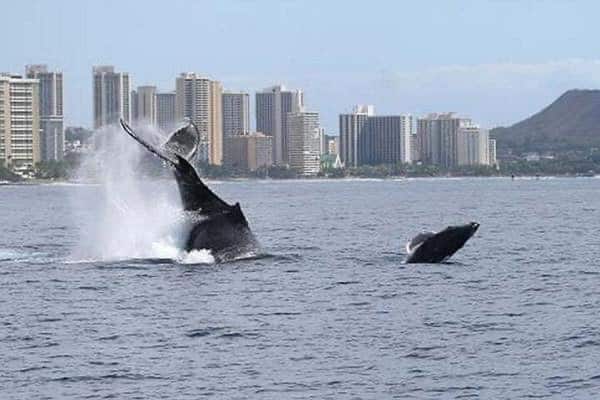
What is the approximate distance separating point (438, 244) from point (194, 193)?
8.76 meters

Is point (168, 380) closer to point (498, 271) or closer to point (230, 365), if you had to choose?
point (230, 365)

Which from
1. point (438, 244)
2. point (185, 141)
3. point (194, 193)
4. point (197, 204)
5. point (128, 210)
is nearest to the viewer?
point (194, 193)

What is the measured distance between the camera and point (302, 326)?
3703 cm

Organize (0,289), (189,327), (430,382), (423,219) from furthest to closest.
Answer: (423,219) → (0,289) → (189,327) → (430,382)

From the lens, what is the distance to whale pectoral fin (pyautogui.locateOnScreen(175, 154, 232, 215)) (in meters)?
45.8

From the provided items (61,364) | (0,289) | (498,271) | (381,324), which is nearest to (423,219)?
(498,271)

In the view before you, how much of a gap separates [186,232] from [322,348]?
16.0 meters

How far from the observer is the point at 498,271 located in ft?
171

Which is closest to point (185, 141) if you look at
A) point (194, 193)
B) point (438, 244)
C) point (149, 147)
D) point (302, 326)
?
point (194, 193)

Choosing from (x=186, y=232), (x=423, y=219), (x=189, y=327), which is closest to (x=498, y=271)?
(x=186, y=232)

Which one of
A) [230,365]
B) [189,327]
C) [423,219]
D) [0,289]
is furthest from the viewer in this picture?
[423,219]

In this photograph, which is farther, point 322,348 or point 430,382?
point 322,348

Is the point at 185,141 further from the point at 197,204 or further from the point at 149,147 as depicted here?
the point at 149,147

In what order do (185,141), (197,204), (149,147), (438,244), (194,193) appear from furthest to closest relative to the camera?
(438,244) < (185,141) < (197,204) < (194,193) < (149,147)
